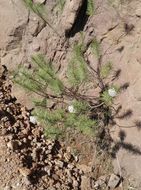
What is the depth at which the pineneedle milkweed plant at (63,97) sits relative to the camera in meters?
3.33

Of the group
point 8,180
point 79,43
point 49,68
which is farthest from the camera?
point 79,43

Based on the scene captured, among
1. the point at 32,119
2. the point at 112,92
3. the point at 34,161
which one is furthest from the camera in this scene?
the point at 32,119

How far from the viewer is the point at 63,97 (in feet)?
12.0

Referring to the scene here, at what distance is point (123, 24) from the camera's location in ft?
11.3

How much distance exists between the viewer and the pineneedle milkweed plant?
333 cm

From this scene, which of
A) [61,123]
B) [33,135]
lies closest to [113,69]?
[61,123]

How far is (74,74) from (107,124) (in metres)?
0.49

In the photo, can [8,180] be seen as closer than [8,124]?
Yes

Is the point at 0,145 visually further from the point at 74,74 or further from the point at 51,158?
the point at 74,74

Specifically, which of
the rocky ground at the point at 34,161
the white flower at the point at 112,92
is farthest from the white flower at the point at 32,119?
the white flower at the point at 112,92

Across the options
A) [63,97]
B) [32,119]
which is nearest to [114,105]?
[63,97]

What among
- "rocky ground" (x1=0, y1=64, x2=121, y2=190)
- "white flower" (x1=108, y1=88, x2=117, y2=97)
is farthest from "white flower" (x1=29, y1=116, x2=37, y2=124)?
"white flower" (x1=108, y1=88, x2=117, y2=97)

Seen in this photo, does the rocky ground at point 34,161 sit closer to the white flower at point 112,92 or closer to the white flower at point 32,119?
the white flower at point 32,119

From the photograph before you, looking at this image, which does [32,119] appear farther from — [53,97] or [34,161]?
[34,161]
